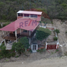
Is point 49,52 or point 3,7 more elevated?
point 3,7

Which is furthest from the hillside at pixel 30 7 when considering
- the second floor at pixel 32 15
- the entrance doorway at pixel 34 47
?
the entrance doorway at pixel 34 47

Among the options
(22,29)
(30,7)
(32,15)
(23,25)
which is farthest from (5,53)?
(30,7)

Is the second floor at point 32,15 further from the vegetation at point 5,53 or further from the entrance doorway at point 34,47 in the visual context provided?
the vegetation at point 5,53

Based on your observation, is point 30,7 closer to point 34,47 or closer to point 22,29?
point 22,29

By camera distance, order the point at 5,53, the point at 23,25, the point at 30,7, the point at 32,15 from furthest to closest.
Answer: the point at 30,7, the point at 32,15, the point at 23,25, the point at 5,53

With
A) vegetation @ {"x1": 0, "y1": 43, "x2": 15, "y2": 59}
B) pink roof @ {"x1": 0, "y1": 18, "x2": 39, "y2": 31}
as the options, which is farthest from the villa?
vegetation @ {"x1": 0, "y1": 43, "x2": 15, "y2": 59}

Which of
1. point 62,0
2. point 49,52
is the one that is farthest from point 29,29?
point 62,0

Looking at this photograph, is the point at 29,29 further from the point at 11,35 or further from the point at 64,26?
the point at 64,26
